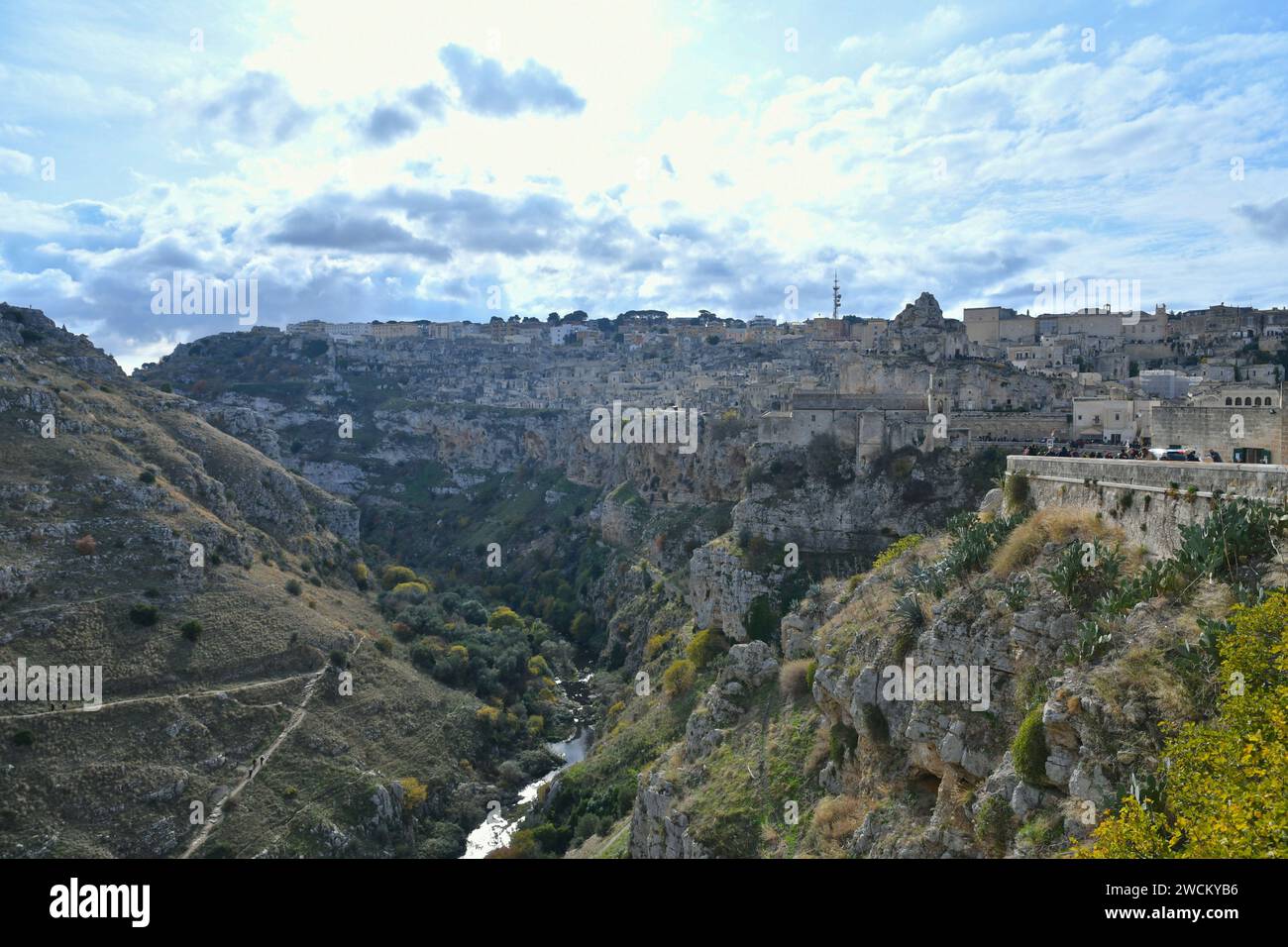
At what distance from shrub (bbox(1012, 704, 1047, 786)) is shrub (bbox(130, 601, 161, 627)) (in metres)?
41.6

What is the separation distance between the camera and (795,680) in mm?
27859

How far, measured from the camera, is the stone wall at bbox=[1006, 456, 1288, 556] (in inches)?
566

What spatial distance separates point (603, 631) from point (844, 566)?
3107 cm

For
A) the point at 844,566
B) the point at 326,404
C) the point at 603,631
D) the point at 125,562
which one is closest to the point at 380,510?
the point at 326,404

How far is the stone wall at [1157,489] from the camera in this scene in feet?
47.2

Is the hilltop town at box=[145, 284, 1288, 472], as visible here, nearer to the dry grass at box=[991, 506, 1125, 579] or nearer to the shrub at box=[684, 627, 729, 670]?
the dry grass at box=[991, 506, 1125, 579]

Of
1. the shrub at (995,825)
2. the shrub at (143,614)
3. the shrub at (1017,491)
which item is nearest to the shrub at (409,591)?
the shrub at (143,614)

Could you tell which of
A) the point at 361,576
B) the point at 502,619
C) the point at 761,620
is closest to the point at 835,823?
the point at 761,620

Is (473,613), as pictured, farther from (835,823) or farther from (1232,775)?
(1232,775)

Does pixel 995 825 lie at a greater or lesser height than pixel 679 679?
greater

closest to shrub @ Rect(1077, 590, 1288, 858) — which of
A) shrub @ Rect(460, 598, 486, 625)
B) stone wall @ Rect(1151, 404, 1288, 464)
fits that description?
stone wall @ Rect(1151, 404, 1288, 464)

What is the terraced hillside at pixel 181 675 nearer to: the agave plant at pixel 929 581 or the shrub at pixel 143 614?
the shrub at pixel 143 614

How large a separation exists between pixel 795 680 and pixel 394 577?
51238 mm

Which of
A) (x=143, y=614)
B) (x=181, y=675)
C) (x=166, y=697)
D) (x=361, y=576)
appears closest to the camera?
(x=166, y=697)
